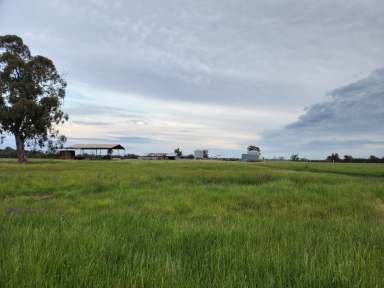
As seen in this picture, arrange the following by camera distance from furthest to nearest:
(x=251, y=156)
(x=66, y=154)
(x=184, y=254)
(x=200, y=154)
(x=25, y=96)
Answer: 1. (x=200, y=154)
2. (x=251, y=156)
3. (x=66, y=154)
4. (x=25, y=96)
5. (x=184, y=254)

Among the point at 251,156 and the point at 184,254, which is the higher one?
Result: the point at 251,156

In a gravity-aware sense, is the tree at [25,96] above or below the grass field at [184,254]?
above

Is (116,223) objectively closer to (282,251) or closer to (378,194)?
(282,251)

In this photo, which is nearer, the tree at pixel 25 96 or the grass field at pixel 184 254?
the grass field at pixel 184 254

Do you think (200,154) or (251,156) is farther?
(200,154)

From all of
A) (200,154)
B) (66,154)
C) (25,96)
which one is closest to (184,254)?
(25,96)

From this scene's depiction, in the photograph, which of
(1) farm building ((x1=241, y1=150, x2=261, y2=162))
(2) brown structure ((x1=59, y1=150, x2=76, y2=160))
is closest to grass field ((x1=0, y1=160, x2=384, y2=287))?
(2) brown structure ((x1=59, y1=150, x2=76, y2=160))

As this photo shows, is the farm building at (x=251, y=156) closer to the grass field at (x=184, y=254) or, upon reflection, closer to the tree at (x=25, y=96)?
the tree at (x=25, y=96)

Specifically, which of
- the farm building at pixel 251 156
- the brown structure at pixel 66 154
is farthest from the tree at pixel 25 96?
the farm building at pixel 251 156

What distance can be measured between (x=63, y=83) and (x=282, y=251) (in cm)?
5628

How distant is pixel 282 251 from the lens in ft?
14.4

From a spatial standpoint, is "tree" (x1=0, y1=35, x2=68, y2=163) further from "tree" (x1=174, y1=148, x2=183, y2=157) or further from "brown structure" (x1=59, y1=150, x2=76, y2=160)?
"tree" (x1=174, y1=148, x2=183, y2=157)

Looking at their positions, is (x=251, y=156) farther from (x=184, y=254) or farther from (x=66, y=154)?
(x=184, y=254)

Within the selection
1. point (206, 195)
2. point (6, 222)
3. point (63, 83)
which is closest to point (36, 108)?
point (63, 83)
